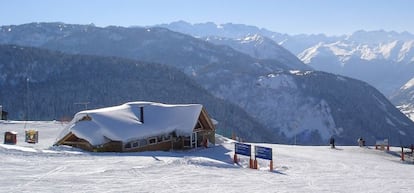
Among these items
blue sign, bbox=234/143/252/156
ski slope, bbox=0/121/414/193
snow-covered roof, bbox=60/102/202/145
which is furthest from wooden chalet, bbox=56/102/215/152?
blue sign, bbox=234/143/252/156

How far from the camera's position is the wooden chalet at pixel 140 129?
39938 mm

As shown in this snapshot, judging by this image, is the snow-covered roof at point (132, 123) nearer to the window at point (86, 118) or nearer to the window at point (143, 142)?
the window at point (86, 118)

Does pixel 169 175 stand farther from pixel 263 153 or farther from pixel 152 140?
pixel 152 140

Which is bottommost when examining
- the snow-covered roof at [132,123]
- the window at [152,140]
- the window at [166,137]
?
the window at [152,140]

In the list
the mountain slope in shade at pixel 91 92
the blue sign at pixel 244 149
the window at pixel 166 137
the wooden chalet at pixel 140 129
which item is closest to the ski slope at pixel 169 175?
the blue sign at pixel 244 149

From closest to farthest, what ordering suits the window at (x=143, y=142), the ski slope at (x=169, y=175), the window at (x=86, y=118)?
the ski slope at (x=169, y=175) → the window at (x=86, y=118) → the window at (x=143, y=142)

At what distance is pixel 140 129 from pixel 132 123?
102cm

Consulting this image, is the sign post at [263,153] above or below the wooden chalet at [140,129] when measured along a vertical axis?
below

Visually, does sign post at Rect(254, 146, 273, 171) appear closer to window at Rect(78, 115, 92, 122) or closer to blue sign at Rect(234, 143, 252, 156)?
blue sign at Rect(234, 143, 252, 156)

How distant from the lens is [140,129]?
42406 mm

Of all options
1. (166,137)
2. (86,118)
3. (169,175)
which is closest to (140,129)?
(166,137)

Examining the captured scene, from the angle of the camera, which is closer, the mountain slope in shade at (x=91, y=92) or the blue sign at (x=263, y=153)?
the blue sign at (x=263, y=153)

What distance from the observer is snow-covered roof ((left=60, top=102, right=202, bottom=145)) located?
40.0 m

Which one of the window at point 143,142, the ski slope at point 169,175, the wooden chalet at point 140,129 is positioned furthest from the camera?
the window at point 143,142
